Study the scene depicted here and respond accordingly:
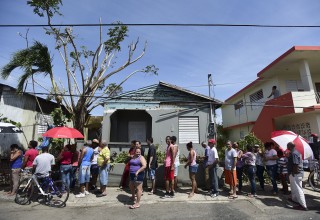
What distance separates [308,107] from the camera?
1197cm

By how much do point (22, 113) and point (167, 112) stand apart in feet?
31.5

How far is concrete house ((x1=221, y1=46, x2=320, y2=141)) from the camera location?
12.4 meters

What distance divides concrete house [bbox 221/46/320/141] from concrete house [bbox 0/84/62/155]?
13.0m

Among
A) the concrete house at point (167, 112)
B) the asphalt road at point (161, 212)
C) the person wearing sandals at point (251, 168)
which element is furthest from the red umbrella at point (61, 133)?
the person wearing sandals at point (251, 168)

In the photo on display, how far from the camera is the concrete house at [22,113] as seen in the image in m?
13.7

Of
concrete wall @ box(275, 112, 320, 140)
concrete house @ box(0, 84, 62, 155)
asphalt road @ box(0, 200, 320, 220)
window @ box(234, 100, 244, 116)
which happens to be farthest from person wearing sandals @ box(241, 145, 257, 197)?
window @ box(234, 100, 244, 116)

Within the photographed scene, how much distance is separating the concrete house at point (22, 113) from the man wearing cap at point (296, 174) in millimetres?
13558

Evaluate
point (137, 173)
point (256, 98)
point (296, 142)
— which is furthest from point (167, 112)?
point (256, 98)

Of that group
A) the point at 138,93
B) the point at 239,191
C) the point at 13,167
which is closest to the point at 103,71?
the point at 138,93

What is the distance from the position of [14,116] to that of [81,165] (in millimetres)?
9576

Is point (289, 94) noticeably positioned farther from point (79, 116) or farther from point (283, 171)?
point (79, 116)

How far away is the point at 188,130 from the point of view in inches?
474

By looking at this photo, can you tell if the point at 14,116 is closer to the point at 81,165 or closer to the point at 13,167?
the point at 13,167

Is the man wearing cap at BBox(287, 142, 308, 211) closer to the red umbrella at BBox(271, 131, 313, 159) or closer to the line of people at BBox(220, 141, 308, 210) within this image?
the line of people at BBox(220, 141, 308, 210)
